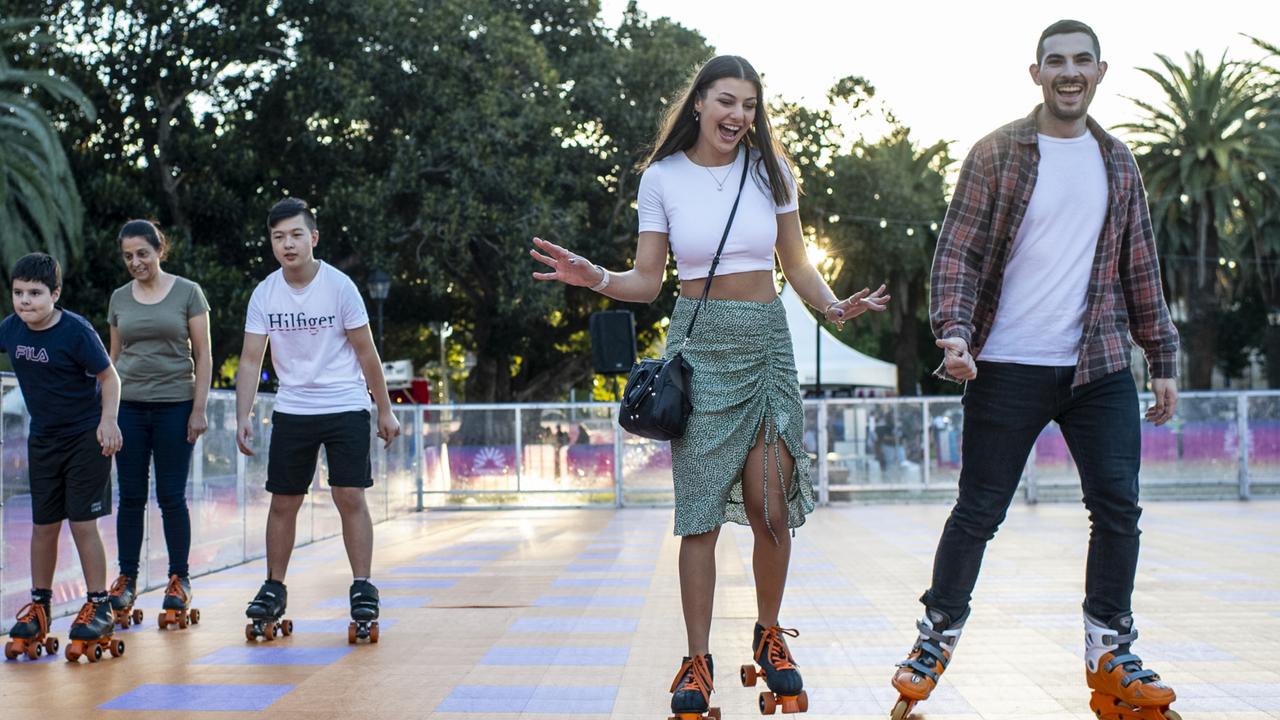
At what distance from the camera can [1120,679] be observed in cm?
360

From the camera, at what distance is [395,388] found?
117 feet

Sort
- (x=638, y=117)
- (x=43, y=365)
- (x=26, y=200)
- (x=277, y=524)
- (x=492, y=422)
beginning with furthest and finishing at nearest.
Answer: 1. (x=638, y=117)
2. (x=26, y=200)
3. (x=492, y=422)
4. (x=277, y=524)
5. (x=43, y=365)

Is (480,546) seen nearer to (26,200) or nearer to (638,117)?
(26,200)

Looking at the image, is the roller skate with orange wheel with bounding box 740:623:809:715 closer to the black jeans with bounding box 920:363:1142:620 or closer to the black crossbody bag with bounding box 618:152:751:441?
the black jeans with bounding box 920:363:1142:620

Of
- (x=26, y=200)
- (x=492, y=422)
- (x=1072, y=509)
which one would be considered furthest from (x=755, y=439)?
(x=26, y=200)

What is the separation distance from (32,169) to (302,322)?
641 inches

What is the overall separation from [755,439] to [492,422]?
13.0 meters

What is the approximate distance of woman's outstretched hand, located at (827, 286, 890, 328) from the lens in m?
3.77

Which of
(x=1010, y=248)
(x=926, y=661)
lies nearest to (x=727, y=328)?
(x=1010, y=248)

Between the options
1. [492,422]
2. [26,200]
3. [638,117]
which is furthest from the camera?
[638,117]

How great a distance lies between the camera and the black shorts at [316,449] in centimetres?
565

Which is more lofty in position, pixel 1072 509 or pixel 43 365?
pixel 43 365

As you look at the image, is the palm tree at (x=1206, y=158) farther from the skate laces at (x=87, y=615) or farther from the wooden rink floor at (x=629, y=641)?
the skate laces at (x=87, y=615)

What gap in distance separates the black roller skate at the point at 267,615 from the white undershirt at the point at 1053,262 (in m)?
3.26
